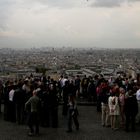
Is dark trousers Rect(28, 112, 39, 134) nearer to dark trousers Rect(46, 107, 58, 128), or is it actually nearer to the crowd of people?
the crowd of people

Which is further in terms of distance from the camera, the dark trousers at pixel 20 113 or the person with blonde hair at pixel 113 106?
the dark trousers at pixel 20 113

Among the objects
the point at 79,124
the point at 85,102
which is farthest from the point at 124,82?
the point at 79,124

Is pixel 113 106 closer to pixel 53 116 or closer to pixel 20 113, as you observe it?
pixel 53 116

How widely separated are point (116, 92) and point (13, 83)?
4.46 meters

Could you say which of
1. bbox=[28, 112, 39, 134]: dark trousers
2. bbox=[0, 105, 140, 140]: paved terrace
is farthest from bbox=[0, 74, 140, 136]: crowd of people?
bbox=[0, 105, 140, 140]: paved terrace

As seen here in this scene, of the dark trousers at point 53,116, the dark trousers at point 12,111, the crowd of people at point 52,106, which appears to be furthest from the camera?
the dark trousers at point 12,111

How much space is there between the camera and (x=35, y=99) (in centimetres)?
1595

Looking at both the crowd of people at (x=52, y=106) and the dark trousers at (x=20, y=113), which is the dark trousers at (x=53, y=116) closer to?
the crowd of people at (x=52, y=106)

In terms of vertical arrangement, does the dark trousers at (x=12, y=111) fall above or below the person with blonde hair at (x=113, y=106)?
below

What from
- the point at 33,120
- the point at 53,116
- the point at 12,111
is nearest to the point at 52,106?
the point at 53,116

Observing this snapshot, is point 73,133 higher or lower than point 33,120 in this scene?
lower

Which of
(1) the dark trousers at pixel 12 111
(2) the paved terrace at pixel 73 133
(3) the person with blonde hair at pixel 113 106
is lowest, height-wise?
(2) the paved terrace at pixel 73 133

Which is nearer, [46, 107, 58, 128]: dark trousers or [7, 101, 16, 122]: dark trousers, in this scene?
[46, 107, 58, 128]: dark trousers

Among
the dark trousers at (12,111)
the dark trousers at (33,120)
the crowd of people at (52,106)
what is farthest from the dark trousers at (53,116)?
the dark trousers at (12,111)
